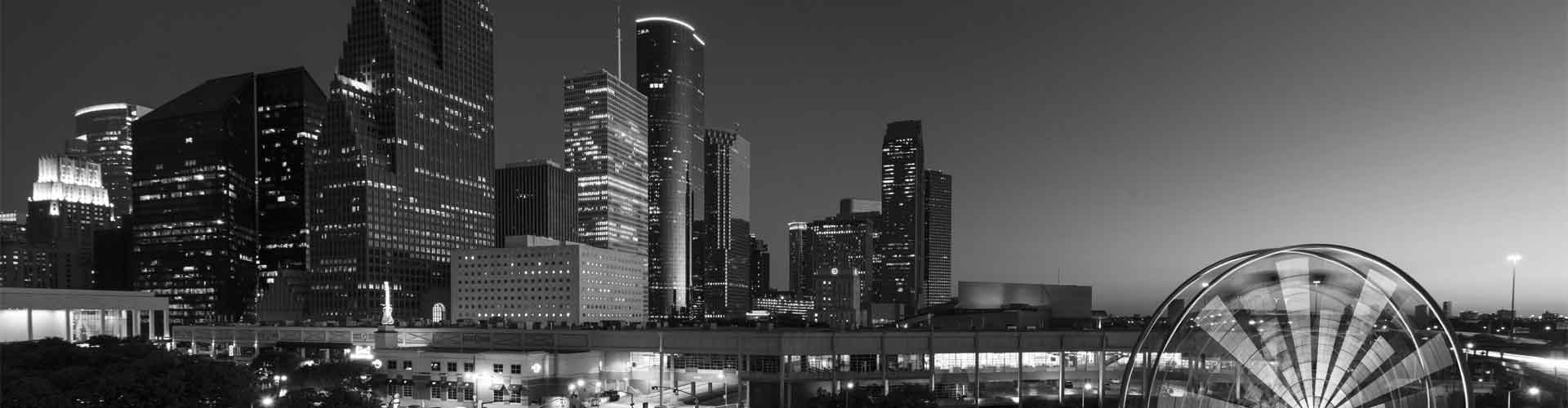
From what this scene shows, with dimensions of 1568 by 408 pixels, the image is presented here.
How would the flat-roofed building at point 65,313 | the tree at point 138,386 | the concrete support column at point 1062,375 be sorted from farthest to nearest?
the flat-roofed building at point 65,313
the concrete support column at point 1062,375
the tree at point 138,386

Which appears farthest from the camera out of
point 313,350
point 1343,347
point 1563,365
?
point 313,350

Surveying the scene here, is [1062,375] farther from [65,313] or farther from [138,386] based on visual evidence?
[65,313]

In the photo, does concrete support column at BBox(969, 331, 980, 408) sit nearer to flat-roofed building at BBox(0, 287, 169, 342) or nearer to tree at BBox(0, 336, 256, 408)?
tree at BBox(0, 336, 256, 408)

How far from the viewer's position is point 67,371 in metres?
46.7

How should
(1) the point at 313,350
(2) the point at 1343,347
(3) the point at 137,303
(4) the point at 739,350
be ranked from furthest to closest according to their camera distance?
(3) the point at 137,303, (1) the point at 313,350, (4) the point at 739,350, (2) the point at 1343,347

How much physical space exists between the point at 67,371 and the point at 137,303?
307 ft

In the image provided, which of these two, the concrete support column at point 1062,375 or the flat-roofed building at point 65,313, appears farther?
the flat-roofed building at point 65,313

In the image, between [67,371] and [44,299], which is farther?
[44,299]

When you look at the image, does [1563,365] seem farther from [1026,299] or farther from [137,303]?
[137,303]

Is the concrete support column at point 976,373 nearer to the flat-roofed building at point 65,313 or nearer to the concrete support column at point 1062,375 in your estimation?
the concrete support column at point 1062,375

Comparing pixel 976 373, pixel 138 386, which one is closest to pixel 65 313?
pixel 138 386

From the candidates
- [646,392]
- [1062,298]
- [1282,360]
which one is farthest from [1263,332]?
[1062,298]

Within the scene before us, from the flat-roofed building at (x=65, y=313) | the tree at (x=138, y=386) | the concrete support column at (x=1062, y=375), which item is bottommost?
the concrete support column at (x=1062, y=375)

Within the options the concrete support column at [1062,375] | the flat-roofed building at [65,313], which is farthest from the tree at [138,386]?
the flat-roofed building at [65,313]
